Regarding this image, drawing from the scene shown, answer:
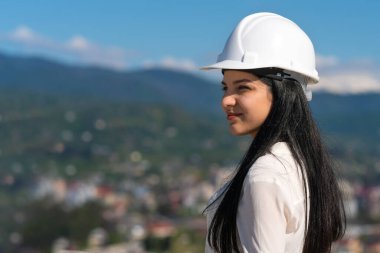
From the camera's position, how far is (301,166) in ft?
4.17

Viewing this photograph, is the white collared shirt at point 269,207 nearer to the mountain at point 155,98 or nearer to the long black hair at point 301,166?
the long black hair at point 301,166

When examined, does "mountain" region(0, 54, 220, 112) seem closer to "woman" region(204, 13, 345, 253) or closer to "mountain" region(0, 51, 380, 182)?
"mountain" region(0, 51, 380, 182)

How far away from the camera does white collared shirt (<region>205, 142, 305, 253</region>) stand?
3.86ft

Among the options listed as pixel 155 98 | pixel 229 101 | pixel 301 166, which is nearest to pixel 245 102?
pixel 229 101

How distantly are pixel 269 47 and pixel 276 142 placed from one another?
0.49 feet

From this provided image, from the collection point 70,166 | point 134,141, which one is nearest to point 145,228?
point 70,166

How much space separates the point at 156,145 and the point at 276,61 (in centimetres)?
7163

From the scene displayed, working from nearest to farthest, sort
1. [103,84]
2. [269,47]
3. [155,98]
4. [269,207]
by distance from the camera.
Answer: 1. [269,207]
2. [269,47]
3. [155,98]
4. [103,84]

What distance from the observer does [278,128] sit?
1275 mm

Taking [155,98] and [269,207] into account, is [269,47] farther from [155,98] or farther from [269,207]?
[155,98]

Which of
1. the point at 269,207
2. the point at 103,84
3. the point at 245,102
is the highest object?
the point at 103,84

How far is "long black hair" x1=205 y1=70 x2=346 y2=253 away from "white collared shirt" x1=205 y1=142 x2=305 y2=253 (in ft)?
0.07

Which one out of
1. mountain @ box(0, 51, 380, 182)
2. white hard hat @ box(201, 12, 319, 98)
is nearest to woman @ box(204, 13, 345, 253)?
white hard hat @ box(201, 12, 319, 98)

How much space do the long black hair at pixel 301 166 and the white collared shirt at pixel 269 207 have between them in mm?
22
